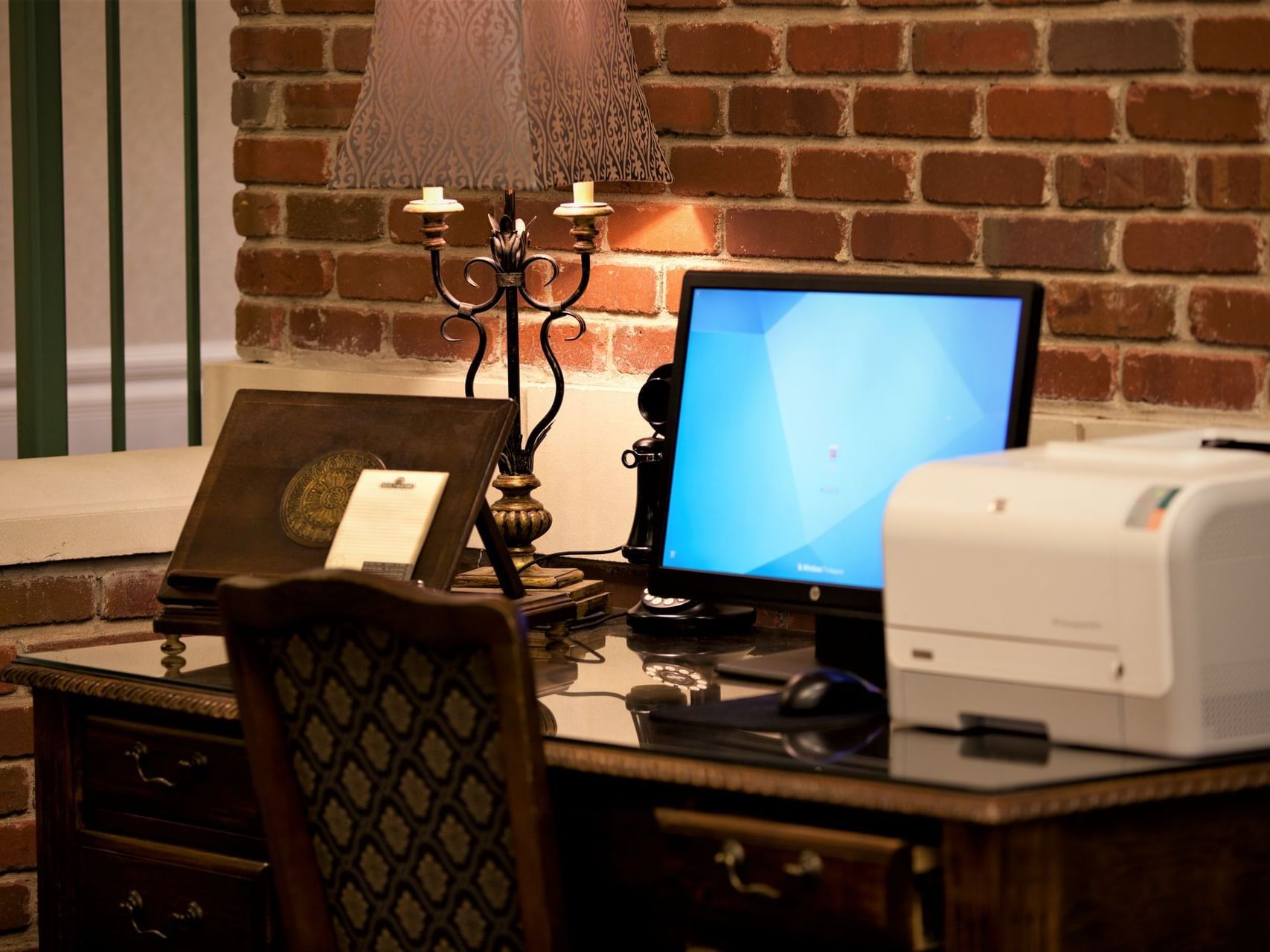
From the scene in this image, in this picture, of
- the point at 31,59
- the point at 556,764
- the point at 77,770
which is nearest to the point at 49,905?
the point at 77,770

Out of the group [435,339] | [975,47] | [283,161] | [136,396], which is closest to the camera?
[975,47]

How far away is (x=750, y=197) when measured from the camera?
7.66 ft

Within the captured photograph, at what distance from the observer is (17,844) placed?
8.42ft

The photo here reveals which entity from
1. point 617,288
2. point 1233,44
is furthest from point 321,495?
point 1233,44

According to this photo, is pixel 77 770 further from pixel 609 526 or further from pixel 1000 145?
pixel 1000 145

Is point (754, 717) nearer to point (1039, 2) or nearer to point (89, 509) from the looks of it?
point (1039, 2)

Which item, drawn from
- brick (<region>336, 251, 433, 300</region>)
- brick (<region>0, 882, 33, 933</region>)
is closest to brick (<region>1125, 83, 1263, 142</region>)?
brick (<region>336, 251, 433, 300</region>)

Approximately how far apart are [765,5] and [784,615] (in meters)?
0.78

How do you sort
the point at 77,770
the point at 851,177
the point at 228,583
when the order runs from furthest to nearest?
Result: 1. the point at 851,177
2. the point at 77,770
3. the point at 228,583

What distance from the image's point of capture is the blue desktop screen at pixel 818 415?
5.94ft

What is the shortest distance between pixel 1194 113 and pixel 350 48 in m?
1.25

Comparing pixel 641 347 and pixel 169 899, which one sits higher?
pixel 641 347

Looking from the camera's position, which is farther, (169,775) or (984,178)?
(984,178)

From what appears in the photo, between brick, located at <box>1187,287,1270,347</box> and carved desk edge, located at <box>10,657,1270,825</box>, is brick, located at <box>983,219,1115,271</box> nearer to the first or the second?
brick, located at <box>1187,287,1270,347</box>
